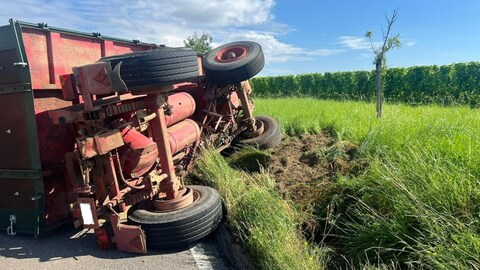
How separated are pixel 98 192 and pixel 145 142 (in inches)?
27.6

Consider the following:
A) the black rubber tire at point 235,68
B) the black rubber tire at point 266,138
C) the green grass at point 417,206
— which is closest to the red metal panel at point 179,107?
the black rubber tire at point 235,68

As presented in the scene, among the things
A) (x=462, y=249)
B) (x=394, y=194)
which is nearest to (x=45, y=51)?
(x=394, y=194)

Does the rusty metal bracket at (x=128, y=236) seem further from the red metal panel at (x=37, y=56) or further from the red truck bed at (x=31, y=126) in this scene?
the red metal panel at (x=37, y=56)

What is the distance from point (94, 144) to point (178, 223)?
3.73 ft

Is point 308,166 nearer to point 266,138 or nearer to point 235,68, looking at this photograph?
point 266,138

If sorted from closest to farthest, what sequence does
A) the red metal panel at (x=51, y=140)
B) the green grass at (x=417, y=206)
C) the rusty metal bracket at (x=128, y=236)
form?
the green grass at (x=417, y=206)
the rusty metal bracket at (x=128, y=236)
the red metal panel at (x=51, y=140)

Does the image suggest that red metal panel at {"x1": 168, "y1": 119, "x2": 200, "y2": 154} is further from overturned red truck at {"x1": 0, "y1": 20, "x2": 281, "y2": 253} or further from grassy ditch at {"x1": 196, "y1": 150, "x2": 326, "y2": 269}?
grassy ditch at {"x1": 196, "y1": 150, "x2": 326, "y2": 269}

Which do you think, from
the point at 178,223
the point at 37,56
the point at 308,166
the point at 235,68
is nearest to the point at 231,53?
the point at 235,68

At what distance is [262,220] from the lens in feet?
11.6

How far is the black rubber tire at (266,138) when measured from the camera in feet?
21.3

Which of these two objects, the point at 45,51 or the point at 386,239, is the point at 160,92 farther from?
the point at 386,239

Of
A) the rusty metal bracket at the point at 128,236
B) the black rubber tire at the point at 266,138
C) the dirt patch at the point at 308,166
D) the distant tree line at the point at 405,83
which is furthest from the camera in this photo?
the distant tree line at the point at 405,83

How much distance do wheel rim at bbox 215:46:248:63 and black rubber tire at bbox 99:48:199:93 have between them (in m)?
2.66

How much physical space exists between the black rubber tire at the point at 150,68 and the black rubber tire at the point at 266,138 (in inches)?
125
